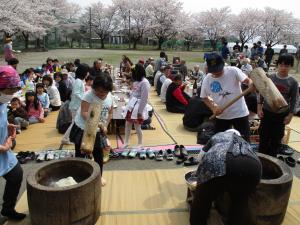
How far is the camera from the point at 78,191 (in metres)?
3.06

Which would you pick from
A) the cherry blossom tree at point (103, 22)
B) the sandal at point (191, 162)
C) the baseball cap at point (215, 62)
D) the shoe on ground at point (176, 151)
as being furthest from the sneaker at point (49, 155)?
the cherry blossom tree at point (103, 22)

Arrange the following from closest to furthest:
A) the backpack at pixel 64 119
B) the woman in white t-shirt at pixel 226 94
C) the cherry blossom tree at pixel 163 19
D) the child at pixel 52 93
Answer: the woman in white t-shirt at pixel 226 94 → the backpack at pixel 64 119 → the child at pixel 52 93 → the cherry blossom tree at pixel 163 19

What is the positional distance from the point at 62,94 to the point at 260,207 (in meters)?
7.26

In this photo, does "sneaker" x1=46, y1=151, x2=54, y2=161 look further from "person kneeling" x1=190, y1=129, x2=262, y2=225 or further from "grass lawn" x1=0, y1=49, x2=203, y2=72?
"grass lawn" x1=0, y1=49, x2=203, y2=72

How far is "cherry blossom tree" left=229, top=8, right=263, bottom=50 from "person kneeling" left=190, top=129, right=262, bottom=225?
43.3 metres

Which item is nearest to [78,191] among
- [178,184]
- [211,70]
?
[178,184]

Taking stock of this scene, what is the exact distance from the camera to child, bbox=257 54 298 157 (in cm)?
449

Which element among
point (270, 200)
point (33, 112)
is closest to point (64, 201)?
point (270, 200)

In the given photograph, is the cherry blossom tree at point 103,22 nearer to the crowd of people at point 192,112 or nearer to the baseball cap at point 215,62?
the crowd of people at point 192,112

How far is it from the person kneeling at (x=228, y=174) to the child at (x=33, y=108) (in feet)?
18.7

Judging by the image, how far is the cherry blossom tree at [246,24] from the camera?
43.1 metres

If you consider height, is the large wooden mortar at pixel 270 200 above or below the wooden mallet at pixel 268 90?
below

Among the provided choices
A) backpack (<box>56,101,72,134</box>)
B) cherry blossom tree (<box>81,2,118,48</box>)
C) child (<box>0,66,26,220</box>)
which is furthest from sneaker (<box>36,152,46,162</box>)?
cherry blossom tree (<box>81,2,118,48</box>)

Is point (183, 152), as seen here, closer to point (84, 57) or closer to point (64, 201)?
point (64, 201)
